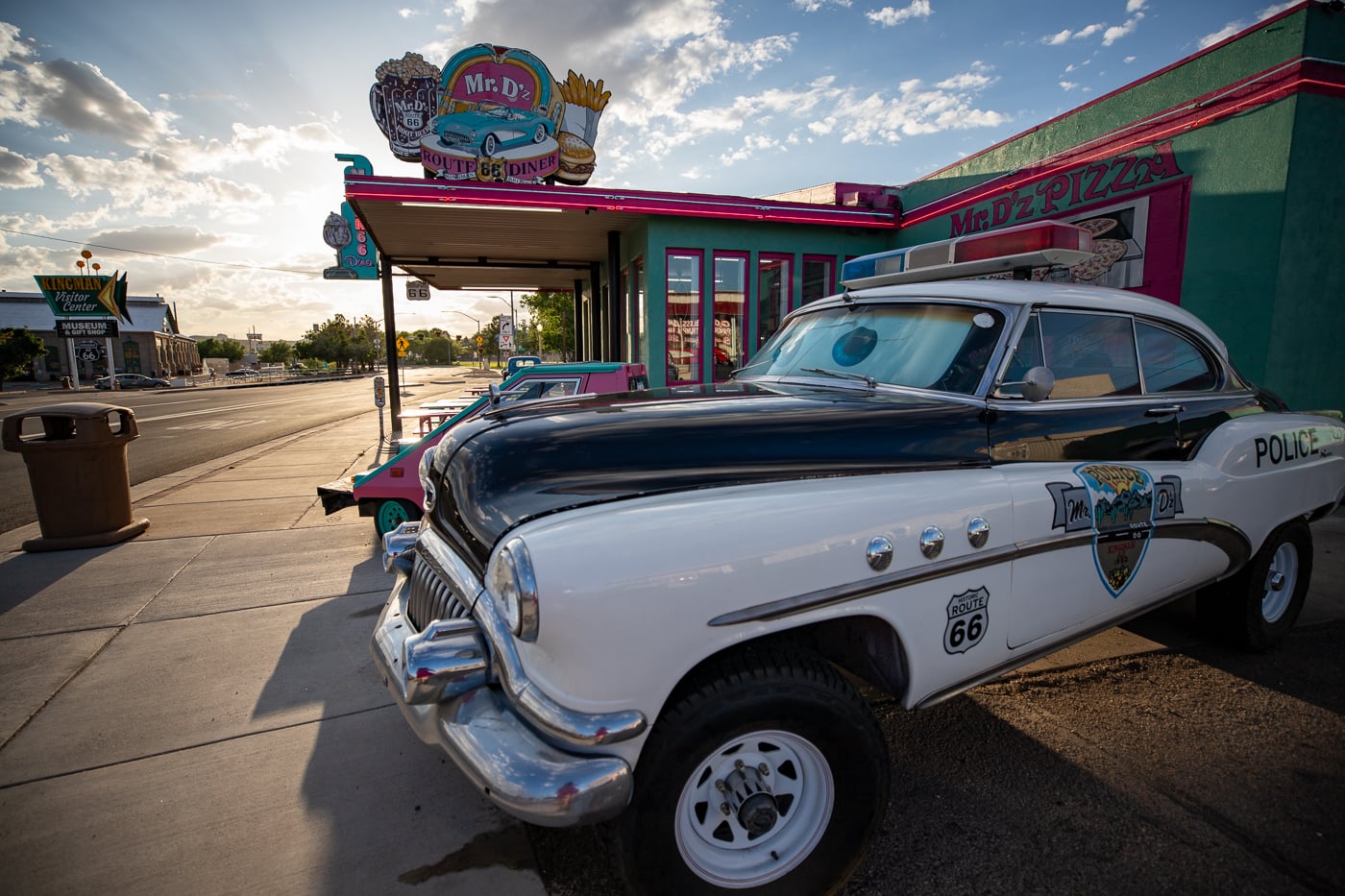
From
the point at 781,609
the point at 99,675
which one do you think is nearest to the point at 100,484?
the point at 99,675

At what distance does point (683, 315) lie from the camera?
36.7 feet

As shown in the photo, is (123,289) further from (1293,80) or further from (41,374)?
(1293,80)

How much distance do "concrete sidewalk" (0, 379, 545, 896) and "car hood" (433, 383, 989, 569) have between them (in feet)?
3.46

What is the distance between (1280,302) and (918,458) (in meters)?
6.72

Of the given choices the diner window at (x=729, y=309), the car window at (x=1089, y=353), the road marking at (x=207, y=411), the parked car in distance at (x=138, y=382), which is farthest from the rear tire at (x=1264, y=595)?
the parked car in distance at (x=138, y=382)

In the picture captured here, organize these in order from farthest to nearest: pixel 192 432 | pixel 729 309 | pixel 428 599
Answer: pixel 192 432
pixel 729 309
pixel 428 599

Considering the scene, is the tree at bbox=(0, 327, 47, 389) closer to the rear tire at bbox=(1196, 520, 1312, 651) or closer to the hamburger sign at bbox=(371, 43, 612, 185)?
the hamburger sign at bbox=(371, 43, 612, 185)

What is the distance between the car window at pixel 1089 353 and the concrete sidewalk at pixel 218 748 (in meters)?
2.76

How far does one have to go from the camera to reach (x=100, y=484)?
5.74 metres

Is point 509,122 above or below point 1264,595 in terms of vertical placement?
above

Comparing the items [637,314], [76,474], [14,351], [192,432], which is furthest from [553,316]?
[14,351]

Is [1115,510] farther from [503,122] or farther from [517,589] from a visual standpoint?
[503,122]

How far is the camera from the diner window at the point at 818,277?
11.5 m

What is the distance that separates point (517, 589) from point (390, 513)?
4.46m
